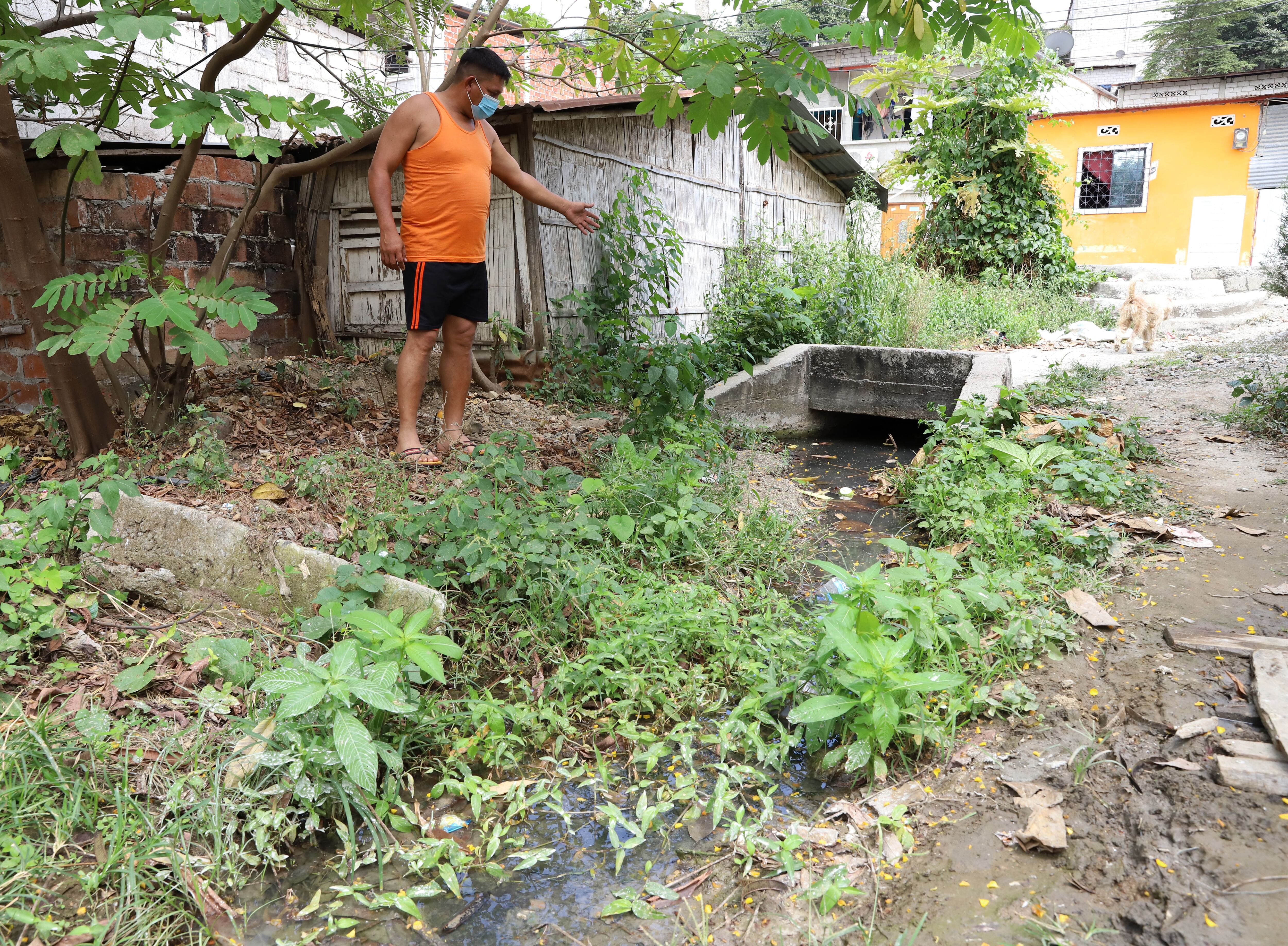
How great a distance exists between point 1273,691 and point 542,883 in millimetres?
2153

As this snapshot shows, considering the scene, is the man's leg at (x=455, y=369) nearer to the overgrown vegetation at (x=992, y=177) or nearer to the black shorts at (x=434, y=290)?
the black shorts at (x=434, y=290)

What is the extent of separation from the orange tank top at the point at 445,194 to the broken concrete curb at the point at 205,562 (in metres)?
1.75

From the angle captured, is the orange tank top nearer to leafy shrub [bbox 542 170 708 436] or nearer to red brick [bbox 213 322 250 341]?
leafy shrub [bbox 542 170 708 436]

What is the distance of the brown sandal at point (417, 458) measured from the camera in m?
4.18

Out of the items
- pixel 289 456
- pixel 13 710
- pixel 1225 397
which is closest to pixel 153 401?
pixel 289 456

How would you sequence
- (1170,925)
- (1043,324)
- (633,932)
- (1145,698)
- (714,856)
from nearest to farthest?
(1170,925) < (633,932) < (714,856) < (1145,698) < (1043,324)

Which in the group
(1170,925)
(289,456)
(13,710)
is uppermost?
(289,456)

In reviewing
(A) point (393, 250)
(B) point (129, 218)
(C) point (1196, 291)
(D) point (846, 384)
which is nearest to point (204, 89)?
(A) point (393, 250)

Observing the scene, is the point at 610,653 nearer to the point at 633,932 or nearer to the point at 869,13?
the point at 633,932

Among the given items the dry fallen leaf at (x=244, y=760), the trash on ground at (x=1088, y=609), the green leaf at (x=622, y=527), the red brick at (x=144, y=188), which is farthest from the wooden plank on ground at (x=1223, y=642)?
the red brick at (x=144, y=188)

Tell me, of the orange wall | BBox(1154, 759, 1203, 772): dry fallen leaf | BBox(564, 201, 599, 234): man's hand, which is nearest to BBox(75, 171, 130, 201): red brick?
BBox(564, 201, 599, 234): man's hand

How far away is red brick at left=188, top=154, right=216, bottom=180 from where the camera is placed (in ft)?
18.6

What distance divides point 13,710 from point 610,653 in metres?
1.77

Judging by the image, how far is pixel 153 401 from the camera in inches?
162
